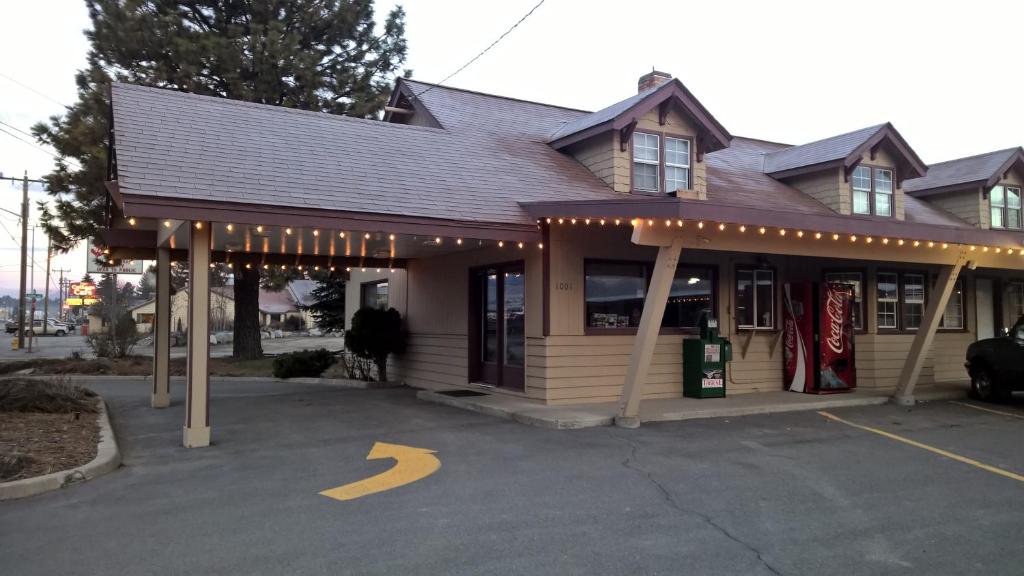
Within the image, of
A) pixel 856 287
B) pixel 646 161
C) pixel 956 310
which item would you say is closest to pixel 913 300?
pixel 956 310

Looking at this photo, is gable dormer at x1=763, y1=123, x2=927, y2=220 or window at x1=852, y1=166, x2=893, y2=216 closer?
gable dormer at x1=763, y1=123, x2=927, y2=220

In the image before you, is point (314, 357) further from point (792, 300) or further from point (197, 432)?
point (792, 300)

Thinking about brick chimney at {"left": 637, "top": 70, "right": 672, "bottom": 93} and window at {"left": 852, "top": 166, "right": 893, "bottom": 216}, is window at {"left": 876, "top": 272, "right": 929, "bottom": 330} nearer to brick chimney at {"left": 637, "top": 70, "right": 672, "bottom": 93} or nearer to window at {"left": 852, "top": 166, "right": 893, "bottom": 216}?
window at {"left": 852, "top": 166, "right": 893, "bottom": 216}

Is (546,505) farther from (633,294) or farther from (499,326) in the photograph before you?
(499,326)

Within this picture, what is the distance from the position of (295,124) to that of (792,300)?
32.1ft

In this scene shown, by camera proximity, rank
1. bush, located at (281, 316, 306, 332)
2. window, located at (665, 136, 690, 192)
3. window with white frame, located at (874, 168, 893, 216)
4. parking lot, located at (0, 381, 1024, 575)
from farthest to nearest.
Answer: bush, located at (281, 316, 306, 332) < window with white frame, located at (874, 168, 893, 216) < window, located at (665, 136, 690, 192) < parking lot, located at (0, 381, 1024, 575)

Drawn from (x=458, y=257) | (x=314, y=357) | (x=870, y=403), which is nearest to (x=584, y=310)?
(x=458, y=257)

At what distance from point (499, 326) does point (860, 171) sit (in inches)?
371

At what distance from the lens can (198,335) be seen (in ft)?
28.3

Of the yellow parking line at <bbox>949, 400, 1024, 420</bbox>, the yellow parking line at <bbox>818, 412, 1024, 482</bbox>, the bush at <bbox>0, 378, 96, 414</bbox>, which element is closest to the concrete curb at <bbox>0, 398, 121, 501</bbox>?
the bush at <bbox>0, 378, 96, 414</bbox>

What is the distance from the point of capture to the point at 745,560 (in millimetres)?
4844

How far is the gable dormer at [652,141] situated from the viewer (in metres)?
13.7

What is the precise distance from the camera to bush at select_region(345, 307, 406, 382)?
15.6 meters

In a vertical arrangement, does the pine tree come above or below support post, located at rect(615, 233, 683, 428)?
above
